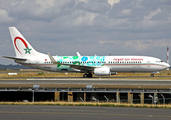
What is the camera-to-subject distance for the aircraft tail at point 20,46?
51750 millimetres

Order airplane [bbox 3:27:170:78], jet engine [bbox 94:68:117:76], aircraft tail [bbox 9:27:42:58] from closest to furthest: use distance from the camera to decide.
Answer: jet engine [bbox 94:68:117:76] < airplane [bbox 3:27:170:78] < aircraft tail [bbox 9:27:42:58]

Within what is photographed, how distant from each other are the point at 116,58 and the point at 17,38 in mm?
18249

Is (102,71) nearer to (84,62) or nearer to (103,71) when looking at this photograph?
(103,71)

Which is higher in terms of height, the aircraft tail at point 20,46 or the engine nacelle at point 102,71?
the aircraft tail at point 20,46

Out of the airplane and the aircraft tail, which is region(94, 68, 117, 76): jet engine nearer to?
the airplane

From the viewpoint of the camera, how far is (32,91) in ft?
81.3

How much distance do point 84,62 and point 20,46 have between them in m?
12.1

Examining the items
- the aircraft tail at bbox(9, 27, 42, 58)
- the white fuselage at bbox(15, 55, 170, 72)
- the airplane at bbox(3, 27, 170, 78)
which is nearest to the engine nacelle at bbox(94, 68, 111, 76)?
the airplane at bbox(3, 27, 170, 78)

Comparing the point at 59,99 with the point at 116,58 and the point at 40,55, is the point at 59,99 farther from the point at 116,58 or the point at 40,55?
the point at 40,55

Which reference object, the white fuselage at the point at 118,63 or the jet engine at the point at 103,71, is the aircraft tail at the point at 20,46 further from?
the jet engine at the point at 103,71

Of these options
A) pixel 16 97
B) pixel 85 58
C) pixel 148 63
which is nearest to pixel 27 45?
pixel 85 58

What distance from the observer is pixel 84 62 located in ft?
162

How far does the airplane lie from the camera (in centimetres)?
4719

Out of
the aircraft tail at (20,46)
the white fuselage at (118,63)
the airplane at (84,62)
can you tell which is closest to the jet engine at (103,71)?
the airplane at (84,62)
